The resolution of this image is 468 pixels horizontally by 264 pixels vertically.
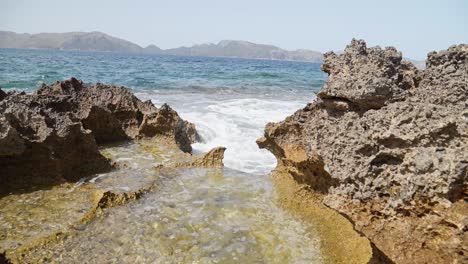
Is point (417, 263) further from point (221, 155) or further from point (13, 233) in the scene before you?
point (221, 155)

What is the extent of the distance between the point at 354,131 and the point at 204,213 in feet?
7.28

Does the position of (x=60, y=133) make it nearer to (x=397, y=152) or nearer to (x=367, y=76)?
(x=367, y=76)

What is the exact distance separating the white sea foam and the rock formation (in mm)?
1600

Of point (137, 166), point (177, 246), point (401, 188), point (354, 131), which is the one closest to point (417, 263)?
point (401, 188)

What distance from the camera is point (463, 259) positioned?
2.37 meters

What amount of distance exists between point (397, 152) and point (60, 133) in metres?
5.04

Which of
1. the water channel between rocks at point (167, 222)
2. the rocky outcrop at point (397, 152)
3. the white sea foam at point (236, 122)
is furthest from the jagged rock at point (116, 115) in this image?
the rocky outcrop at point (397, 152)

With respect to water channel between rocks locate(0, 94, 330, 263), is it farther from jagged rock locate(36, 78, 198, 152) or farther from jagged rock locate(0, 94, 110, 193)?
jagged rock locate(36, 78, 198, 152)

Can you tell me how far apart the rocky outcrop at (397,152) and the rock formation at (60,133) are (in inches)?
149

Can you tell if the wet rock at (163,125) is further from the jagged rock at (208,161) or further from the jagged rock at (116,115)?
the jagged rock at (208,161)

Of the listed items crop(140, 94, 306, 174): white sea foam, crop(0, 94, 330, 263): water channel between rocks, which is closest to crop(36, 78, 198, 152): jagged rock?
crop(0, 94, 330, 263): water channel between rocks

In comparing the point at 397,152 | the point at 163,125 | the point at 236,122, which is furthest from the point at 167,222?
the point at 236,122

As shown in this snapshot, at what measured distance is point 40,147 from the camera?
221 inches

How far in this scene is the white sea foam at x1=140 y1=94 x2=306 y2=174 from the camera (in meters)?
8.48
